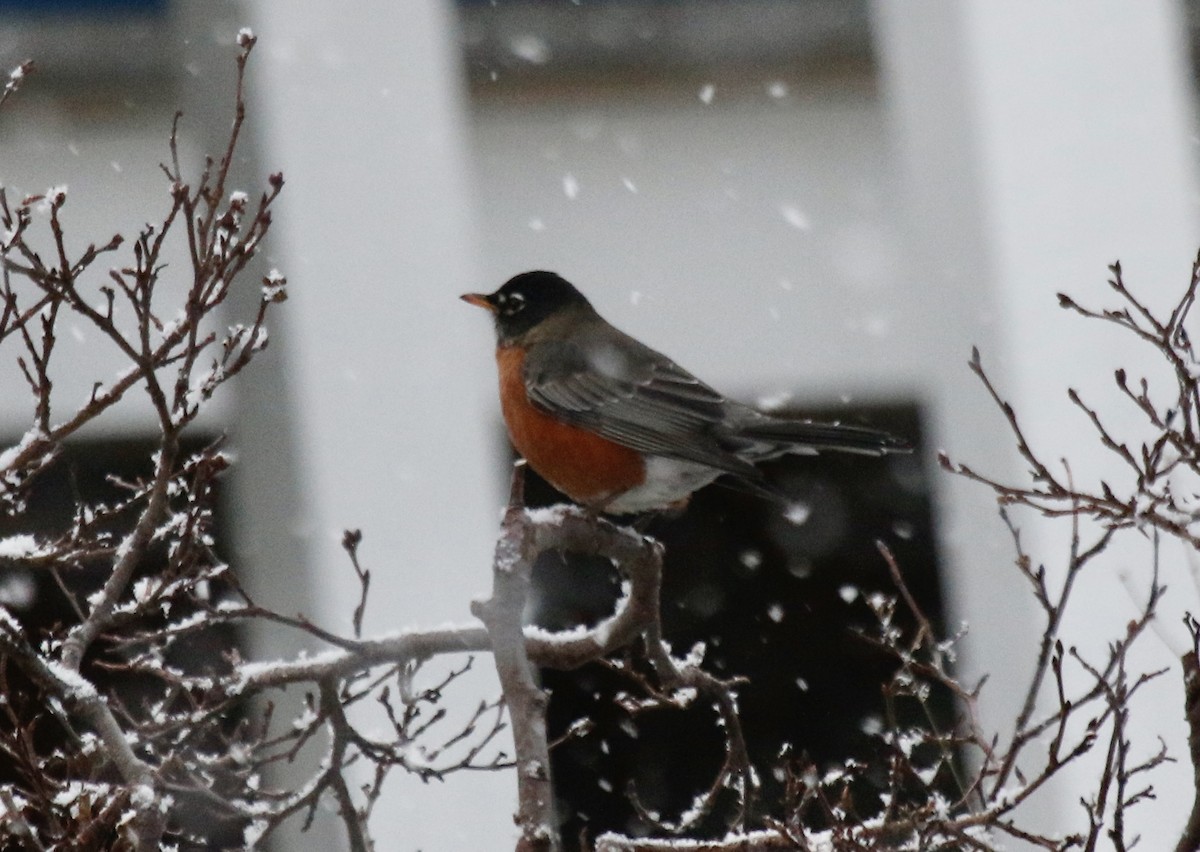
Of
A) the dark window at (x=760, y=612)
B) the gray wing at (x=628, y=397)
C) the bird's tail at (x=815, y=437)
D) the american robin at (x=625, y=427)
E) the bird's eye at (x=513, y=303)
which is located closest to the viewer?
the bird's tail at (x=815, y=437)

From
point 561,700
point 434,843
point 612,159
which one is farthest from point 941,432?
point 561,700

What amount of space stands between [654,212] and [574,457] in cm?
209

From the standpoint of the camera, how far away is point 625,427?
374 cm

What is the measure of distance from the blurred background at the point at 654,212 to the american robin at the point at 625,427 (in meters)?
0.46

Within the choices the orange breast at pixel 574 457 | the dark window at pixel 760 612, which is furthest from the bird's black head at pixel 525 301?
the dark window at pixel 760 612

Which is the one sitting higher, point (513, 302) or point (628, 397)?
point (513, 302)

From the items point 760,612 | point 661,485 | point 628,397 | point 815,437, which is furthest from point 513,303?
point 760,612

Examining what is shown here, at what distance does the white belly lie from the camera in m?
3.65

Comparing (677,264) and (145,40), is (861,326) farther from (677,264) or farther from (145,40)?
(145,40)

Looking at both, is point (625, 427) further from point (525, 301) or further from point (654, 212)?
point (654, 212)

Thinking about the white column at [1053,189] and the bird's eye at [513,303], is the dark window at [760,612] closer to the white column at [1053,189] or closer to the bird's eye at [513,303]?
the white column at [1053,189]

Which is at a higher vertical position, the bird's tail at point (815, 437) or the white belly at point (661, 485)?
the bird's tail at point (815, 437)

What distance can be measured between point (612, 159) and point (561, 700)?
100 inches

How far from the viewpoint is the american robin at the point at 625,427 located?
11.7 feet
